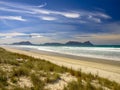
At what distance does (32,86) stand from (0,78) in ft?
4.61

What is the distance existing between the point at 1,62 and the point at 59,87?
5525 millimetres

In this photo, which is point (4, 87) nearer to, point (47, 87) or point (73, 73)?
point (47, 87)

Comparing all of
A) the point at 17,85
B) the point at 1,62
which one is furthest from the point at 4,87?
the point at 1,62

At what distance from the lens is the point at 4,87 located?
7.29m

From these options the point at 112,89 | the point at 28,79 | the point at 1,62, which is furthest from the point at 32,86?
the point at 1,62

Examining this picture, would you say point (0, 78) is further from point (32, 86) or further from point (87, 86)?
point (87, 86)

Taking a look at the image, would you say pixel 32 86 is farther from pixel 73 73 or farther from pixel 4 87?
pixel 73 73

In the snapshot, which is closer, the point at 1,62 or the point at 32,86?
the point at 32,86

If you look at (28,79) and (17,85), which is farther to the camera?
(28,79)

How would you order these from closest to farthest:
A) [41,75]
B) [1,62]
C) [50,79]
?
[50,79]
[41,75]
[1,62]

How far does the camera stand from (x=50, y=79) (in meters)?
8.51

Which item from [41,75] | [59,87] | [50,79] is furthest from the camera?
[41,75]

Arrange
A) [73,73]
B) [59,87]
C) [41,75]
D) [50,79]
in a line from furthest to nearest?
[73,73] < [41,75] < [50,79] < [59,87]


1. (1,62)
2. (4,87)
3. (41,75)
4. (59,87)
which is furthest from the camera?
(1,62)
